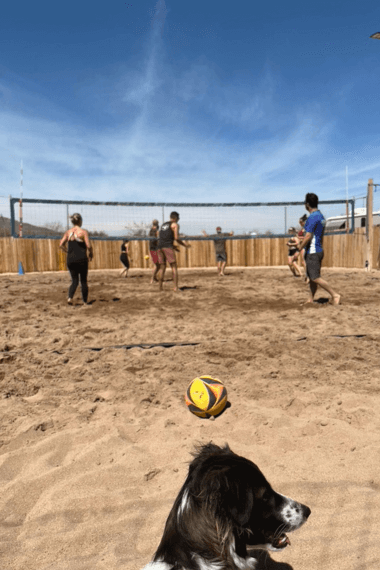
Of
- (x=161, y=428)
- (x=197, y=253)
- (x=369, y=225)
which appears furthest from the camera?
(x=197, y=253)

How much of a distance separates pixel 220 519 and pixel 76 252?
6.64m

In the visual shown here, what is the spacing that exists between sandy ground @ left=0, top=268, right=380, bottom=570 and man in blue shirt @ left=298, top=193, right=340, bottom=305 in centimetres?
104

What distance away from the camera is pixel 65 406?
3.32 m

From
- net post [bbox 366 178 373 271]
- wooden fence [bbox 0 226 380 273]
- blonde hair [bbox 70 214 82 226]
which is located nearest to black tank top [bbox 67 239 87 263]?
blonde hair [bbox 70 214 82 226]

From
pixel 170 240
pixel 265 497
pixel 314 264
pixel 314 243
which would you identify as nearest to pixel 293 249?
pixel 170 240

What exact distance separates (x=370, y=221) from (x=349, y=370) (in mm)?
12065

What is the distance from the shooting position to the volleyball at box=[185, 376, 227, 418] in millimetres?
3104

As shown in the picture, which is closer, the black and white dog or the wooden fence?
the black and white dog

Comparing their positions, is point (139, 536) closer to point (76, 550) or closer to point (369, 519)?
point (76, 550)

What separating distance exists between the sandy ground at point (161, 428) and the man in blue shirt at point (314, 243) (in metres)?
1.04

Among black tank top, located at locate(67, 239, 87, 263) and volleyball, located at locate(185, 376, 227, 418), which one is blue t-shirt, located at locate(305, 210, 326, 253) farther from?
volleyball, located at locate(185, 376, 227, 418)

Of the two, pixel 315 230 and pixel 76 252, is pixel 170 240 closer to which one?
pixel 76 252

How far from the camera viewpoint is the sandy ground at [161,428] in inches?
77.4

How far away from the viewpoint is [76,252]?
7.38 metres
